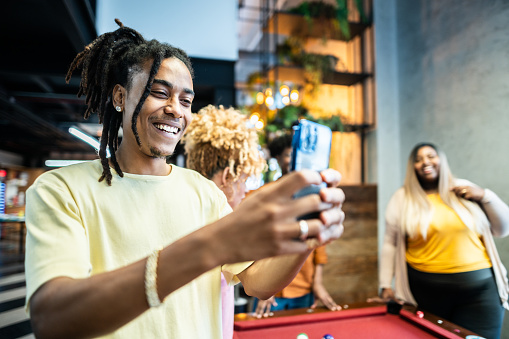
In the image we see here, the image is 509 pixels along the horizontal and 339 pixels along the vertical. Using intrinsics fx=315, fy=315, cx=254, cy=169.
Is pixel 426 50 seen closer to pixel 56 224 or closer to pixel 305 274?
pixel 305 274

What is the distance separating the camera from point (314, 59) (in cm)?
472

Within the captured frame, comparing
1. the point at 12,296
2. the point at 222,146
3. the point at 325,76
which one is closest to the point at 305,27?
the point at 325,76

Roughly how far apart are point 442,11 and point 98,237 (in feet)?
15.9

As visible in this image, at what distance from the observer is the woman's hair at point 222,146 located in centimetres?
191

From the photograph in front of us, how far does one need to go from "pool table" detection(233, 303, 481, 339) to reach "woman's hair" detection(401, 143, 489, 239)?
30.1 inches

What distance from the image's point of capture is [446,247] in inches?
95.5

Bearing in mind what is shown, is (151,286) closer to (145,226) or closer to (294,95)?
(145,226)

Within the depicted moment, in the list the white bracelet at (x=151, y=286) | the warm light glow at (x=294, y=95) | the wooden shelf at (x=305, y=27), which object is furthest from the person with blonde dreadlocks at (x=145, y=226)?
the wooden shelf at (x=305, y=27)

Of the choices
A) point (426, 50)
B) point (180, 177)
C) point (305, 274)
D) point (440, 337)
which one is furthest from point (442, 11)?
point (180, 177)

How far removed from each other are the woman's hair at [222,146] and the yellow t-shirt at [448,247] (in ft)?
5.06

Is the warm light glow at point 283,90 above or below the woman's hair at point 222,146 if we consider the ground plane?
above

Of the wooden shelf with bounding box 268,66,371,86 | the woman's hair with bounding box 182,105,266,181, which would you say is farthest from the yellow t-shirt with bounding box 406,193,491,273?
the wooden shelf with bounding box 268,66,371,86

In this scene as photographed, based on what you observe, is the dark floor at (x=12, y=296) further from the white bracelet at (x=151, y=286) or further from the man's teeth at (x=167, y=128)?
the white bracelet at (x=151, y=286)

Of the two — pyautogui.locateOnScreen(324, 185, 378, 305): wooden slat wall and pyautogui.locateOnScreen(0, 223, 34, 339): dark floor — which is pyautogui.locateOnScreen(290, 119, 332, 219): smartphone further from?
pyautogui.locateOnScreen(0, 223, 34, 339): dark floor
